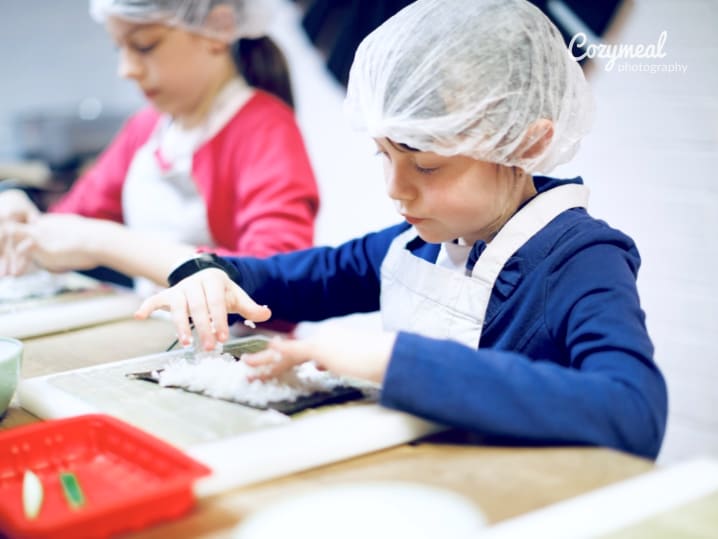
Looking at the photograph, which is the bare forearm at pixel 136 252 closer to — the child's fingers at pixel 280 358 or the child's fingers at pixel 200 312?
the child's fingers at pixel 200 312

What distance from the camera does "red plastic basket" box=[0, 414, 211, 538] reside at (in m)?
0.59

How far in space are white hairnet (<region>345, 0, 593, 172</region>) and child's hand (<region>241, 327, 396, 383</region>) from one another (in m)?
0.26

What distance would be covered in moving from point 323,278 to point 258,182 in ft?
1.33

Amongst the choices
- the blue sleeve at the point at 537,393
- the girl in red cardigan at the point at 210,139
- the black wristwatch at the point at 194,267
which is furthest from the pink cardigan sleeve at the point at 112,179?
the blue sleeve at the point at 537,393

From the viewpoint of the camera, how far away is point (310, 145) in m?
2.41

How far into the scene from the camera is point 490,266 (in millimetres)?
1013

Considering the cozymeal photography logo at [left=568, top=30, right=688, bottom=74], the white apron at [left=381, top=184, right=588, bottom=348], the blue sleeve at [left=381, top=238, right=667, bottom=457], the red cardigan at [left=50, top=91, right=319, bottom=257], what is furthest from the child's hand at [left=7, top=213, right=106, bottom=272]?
the cozymeal photography logo at [left=568, top=30, right=688, bottom=74]

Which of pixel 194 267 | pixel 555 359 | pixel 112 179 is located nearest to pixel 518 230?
pixel 555 359

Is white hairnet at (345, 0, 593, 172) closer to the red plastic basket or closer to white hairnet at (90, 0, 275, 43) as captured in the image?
the red plastic basket

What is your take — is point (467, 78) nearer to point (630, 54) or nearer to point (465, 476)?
point (465, 476)

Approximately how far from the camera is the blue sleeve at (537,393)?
2.46 feet

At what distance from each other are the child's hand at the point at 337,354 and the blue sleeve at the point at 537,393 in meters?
0.02

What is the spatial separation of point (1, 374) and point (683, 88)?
1218 mm

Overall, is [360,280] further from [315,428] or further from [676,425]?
[676,425]
